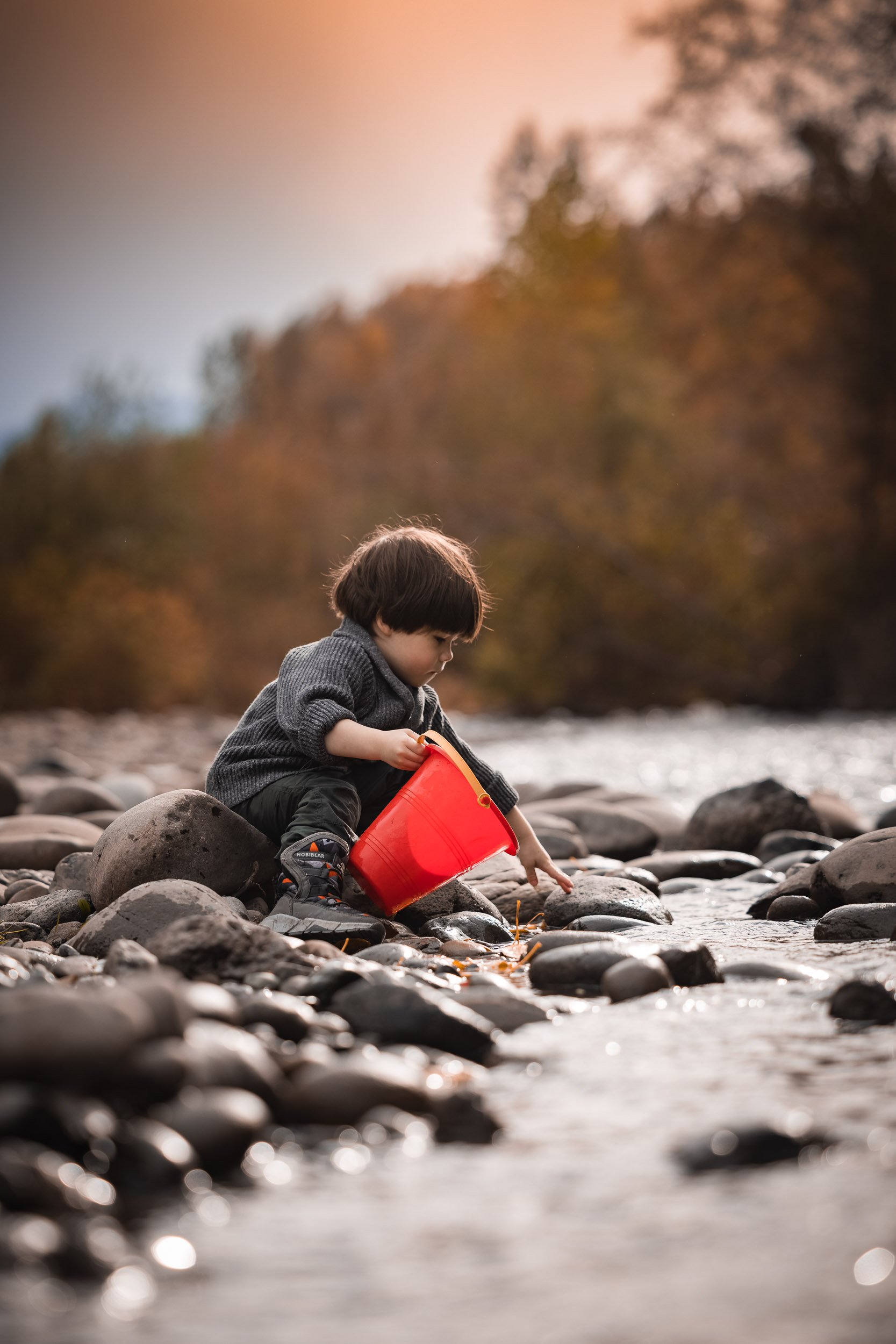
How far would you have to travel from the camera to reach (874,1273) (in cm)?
115

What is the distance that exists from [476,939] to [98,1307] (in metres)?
1.78

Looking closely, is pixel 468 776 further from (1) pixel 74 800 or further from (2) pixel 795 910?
(1) pixel 74 800

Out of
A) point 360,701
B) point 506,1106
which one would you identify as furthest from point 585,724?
point 506,1106

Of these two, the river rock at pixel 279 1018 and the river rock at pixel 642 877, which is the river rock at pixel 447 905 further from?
the river rock at pixel 279 1018

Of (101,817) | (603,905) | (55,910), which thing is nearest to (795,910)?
(603,905)

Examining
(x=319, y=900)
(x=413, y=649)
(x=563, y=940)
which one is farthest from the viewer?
(x=413, y=649)

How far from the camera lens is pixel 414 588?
9.87 feet

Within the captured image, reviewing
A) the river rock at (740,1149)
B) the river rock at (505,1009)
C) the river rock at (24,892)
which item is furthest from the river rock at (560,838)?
the river rock at (740,1149)

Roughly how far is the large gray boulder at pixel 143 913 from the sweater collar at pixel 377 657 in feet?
2.46

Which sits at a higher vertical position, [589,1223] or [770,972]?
[589,1223]

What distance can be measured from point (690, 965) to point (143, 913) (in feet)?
3.75

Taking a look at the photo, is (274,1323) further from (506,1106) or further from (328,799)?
(328,799)

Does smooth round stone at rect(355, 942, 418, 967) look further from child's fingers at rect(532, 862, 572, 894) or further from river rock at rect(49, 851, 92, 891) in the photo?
river rock at rect(49, 851, 92, 891)

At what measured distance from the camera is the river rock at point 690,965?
2256 mm
